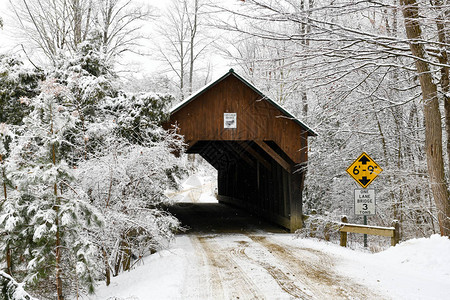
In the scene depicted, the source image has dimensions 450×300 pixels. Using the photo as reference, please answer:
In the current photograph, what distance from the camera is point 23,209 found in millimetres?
4875

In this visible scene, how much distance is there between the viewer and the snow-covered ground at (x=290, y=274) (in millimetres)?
5594

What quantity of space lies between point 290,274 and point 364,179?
4102 mm

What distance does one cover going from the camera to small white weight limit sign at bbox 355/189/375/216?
30.7 ft

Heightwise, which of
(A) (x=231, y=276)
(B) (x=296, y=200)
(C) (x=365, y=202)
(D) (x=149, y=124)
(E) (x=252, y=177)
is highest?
(D) (x=149, y=124)

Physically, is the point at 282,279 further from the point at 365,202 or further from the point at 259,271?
the point at 365,202

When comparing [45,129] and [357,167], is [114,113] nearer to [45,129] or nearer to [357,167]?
[45,129]

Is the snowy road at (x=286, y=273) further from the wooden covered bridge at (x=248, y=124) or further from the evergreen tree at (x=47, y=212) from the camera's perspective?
the wooden covered bridge at (x=248, y=124)

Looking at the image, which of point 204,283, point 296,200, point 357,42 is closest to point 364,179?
point 296,200

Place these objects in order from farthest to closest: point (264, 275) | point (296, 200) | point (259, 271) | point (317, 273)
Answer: point (296, 200) < point (259, 271) < point (317, 273) < point (264, 275)

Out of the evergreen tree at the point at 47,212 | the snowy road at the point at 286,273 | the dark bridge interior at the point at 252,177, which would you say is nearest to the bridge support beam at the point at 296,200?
Answer: the dark bridge interior at the point at 252,177

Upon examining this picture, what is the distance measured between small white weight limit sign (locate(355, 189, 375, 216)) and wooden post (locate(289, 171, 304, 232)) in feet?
10.2

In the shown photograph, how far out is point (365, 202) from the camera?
9445mm

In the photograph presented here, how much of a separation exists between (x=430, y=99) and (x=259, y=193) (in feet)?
34.7

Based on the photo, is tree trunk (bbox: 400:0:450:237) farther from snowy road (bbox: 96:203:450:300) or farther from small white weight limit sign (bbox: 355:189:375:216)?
small white weight limit sign (bbox: 355:189:375:216)
